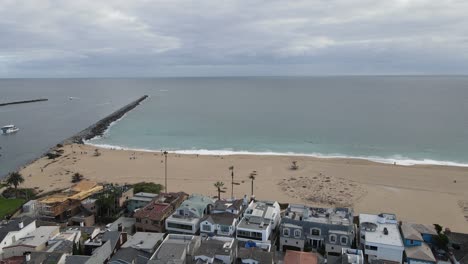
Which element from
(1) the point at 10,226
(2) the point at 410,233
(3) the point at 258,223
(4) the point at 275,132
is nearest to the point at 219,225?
→ (3) the point at 258,223

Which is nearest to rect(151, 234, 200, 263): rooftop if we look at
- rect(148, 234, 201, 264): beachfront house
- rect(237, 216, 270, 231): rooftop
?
rect(148, 234, 201, 264): beachfront house

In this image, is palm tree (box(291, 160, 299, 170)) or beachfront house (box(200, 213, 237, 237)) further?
palm tree (box(291, 160, 299, 170))

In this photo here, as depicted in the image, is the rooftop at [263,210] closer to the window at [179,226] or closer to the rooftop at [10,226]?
the window at [179,226]

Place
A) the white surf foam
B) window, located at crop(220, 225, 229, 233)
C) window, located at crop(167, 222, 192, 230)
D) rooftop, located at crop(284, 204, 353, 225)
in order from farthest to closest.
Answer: the white surf foam, window, located at crop(167, 222, 192, 230), rooftop, located at crop(284, 204, 353, 225), window, located at crop(220, 225, 229, 233)

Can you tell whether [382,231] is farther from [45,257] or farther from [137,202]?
[45,257]

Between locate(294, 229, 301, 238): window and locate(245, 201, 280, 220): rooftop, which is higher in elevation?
locate(245, 201, 280, 220): rooftop

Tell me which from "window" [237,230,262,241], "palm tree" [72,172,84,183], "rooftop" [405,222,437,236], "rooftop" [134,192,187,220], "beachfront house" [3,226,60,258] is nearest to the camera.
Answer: "beachfront house" [3,226,60,258]

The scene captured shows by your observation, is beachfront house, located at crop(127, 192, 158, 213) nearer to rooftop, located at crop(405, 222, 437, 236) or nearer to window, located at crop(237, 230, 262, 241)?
window, located at crop(237, 230, 262, 241)

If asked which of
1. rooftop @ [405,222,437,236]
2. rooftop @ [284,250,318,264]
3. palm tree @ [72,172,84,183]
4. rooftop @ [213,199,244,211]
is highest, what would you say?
rooftop @ [213,199,244,211]
